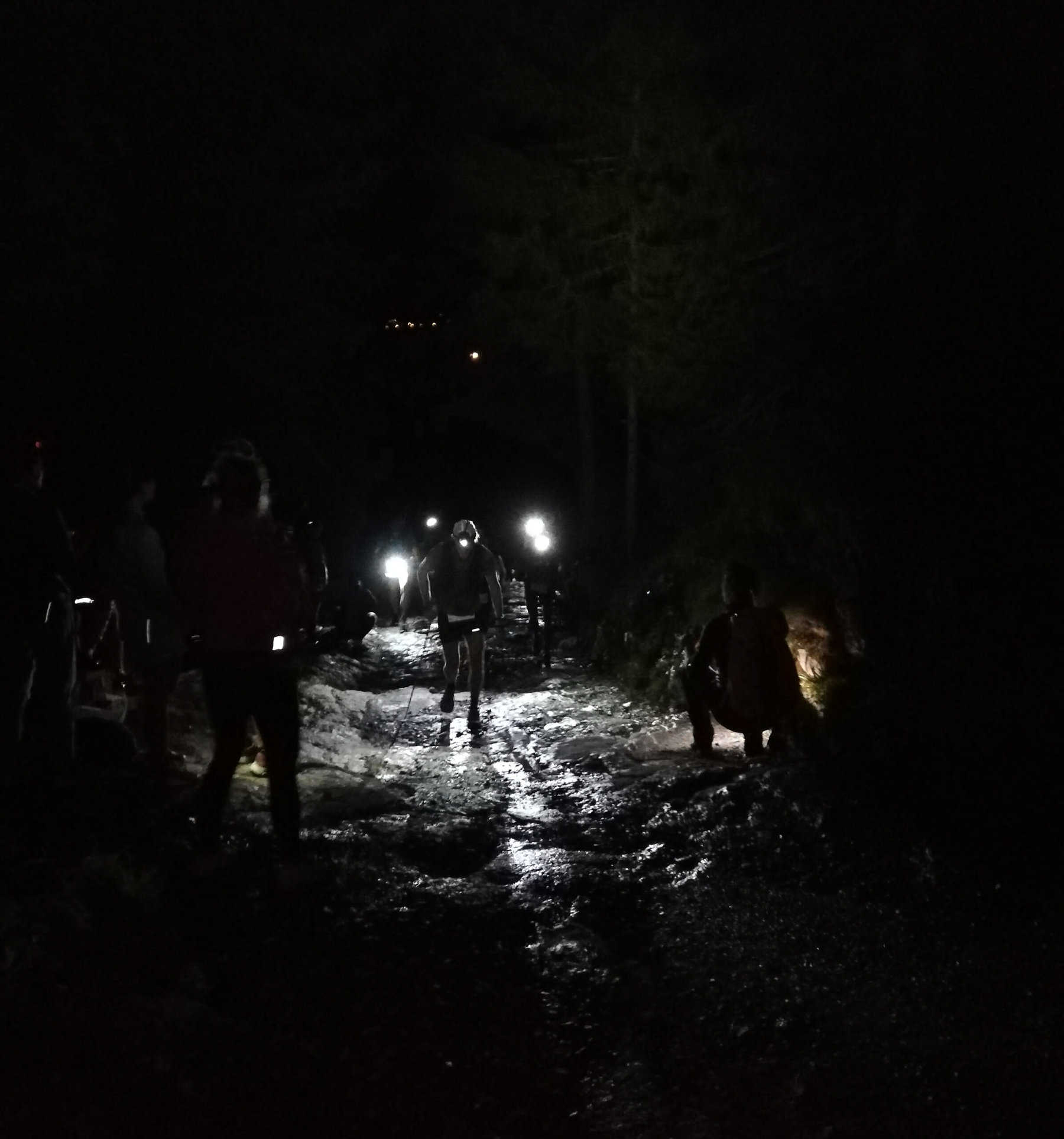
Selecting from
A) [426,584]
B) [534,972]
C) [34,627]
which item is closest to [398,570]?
[426,584]

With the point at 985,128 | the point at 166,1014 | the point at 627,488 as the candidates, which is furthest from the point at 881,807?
the point at 627,488

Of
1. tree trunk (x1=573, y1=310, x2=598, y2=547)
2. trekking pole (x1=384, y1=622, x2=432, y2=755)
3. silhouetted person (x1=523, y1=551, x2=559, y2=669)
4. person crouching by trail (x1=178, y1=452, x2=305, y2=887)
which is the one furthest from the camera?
tree trunk (x1=573, y1=310, x2=598, y2=547)

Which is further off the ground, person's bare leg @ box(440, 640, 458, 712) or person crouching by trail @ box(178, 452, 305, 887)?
person crouching by trail @ box(178, 452, 305, 887)

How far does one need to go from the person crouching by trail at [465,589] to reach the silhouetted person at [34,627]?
4.91 metres

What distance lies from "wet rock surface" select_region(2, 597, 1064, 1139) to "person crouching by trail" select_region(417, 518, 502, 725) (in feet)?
11.0

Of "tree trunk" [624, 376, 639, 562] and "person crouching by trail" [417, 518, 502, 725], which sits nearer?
"person crouching by trail" [417, 518, 502, 725]

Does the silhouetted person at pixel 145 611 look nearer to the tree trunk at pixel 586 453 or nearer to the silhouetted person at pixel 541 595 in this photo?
the silhouetted person at pixel 541 595

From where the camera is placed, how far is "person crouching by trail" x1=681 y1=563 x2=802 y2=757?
8023 millimetres

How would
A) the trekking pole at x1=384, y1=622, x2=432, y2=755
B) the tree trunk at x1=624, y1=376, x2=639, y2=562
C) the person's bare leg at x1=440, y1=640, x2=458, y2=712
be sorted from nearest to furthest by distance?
1. the trekking pole at x1=384, y1=622, x2=432, y2=755
2. the person's bare leg at x1=440, y1=640, x2=458, y2=712
3. the tree trunk at x1=624, y1=376, x2=639, y2=562

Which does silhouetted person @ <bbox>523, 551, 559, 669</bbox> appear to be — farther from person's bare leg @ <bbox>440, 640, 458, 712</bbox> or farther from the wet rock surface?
the wet rock surface

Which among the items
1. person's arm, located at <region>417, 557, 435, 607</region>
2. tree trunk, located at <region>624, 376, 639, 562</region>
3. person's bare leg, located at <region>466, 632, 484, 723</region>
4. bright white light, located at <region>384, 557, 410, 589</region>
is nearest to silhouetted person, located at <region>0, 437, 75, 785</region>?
person's arm, located at <region>417, 557, 435, 607</region>

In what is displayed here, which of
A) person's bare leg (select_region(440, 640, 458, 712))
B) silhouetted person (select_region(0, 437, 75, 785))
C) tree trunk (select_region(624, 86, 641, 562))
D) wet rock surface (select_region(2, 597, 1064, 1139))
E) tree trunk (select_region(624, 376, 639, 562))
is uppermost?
tree trunk (select_region(624, 86, 641, 562))

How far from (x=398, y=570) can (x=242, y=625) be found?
16224mm

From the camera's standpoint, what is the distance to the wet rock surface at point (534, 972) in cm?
342
